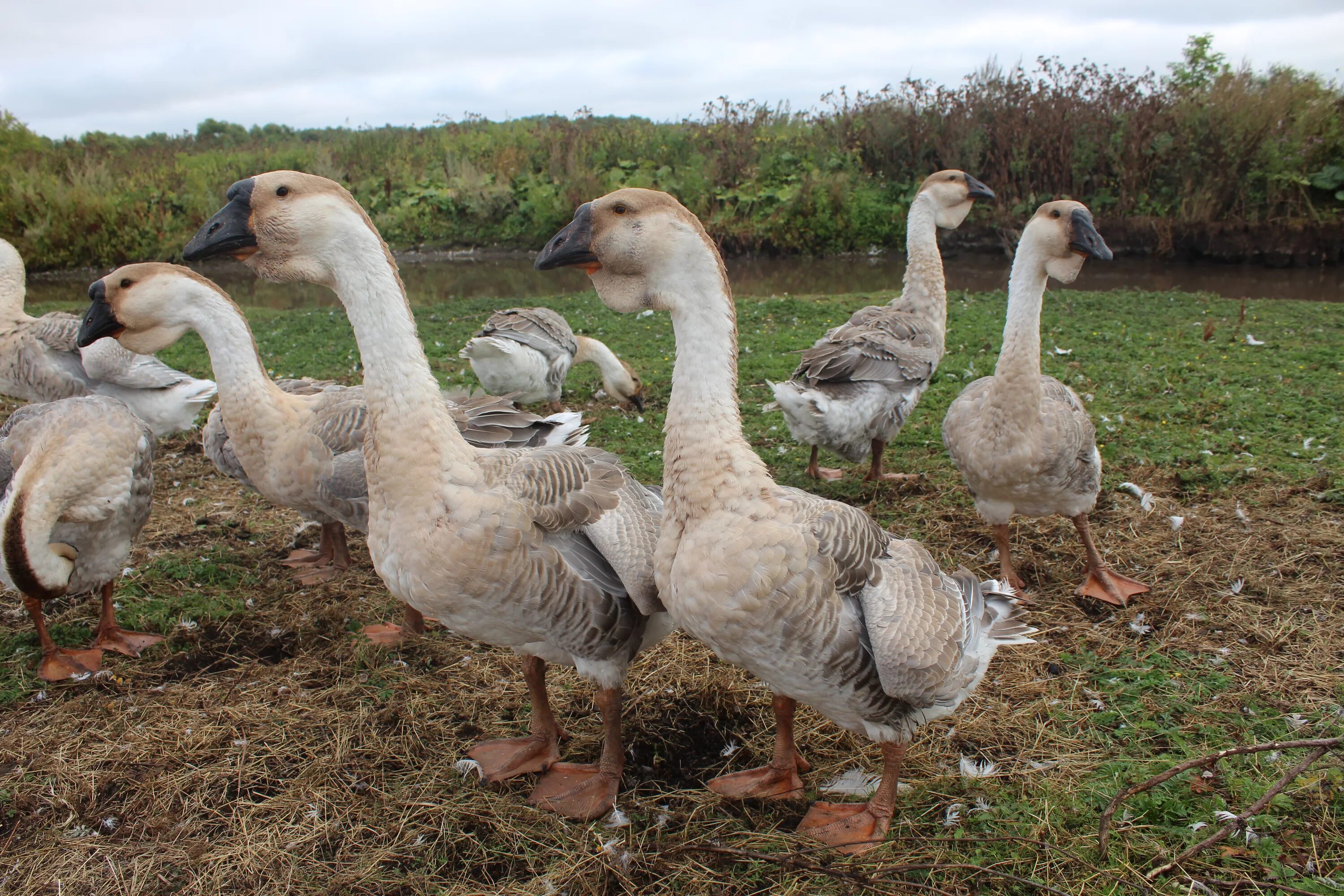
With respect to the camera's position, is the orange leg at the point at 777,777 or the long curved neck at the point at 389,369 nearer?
the long curved neck at the point at 389,369

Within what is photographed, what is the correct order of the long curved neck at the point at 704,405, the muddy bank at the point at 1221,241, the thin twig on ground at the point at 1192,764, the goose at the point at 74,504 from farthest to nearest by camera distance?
the muddy bank at the point at 1221,241 → the goose at the point at 74,504 → the long curved neck at the point at 704,405 → the thin twig on ground at the point at 1192,764

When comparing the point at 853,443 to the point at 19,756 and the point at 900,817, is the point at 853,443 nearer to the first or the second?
the point at 900,817

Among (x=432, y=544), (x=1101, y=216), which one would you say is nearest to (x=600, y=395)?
(x=432, y=544)

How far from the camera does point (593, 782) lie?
3.25 metres

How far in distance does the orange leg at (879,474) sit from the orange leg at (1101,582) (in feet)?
5.05

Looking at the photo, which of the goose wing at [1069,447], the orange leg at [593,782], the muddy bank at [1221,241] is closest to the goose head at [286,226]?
the orange leg at [593,782]

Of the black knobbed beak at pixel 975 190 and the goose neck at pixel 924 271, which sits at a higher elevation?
the black knobbed beak at pixel 975 190

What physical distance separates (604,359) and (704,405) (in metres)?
5.28

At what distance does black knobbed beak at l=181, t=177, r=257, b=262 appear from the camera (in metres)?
2.96

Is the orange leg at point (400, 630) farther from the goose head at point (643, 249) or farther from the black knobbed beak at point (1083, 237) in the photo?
the black knobbed beak at point (1083, 237)

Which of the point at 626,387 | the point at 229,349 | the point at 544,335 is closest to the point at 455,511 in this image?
the point at 229,349

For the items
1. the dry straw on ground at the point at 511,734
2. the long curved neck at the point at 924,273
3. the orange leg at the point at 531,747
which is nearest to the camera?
the dry straw on ground at the point at 511,734

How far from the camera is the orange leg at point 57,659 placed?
3971 millimetres

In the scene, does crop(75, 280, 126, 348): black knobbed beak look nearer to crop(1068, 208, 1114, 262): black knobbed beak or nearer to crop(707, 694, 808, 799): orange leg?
A: crop(707, 694, 808, 799): orange leg
